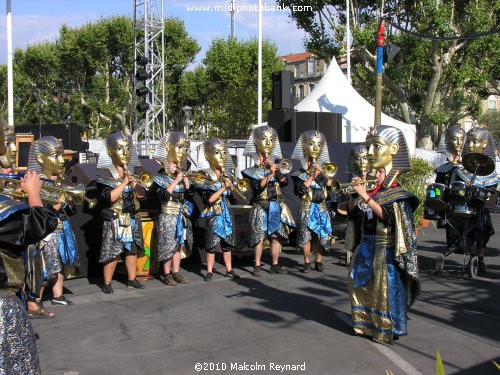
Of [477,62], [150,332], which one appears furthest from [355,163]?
[477,62]

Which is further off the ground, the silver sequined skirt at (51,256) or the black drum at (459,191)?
the black drum at (459,191)

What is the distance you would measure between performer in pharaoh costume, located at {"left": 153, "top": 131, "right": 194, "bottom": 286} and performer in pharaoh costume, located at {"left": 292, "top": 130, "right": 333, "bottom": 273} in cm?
157

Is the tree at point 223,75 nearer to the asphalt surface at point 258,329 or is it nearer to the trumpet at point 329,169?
the trumpet at point 329,169

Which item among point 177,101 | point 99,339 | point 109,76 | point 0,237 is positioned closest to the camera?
point 0,237

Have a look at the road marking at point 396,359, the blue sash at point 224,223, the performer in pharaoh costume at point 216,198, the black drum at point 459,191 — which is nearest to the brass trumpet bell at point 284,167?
the performer in pharaoh costume at point 216,198

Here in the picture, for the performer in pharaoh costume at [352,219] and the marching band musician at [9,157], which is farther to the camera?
the performer in pharaoh costume at [352,219]

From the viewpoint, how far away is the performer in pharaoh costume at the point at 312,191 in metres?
8.12

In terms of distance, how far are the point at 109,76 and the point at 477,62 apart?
2222 cm

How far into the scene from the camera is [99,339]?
17.9 ft

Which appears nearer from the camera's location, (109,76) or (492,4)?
(492,4)

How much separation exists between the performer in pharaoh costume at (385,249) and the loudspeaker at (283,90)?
6.67 meters

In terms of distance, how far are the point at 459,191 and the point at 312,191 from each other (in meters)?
1.95

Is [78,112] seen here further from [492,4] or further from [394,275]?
[394,275]

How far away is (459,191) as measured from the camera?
782 cm
